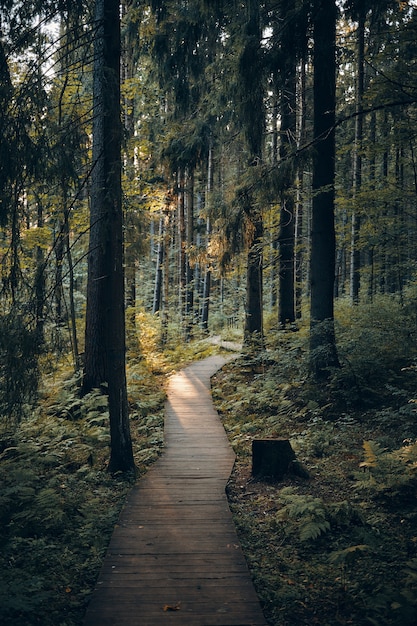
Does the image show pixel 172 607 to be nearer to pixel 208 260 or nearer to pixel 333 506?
pixel 333 506

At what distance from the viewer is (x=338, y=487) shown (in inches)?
267

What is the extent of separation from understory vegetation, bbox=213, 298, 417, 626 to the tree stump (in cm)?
19

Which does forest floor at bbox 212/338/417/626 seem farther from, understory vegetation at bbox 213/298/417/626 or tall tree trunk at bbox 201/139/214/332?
tall tree trunk at bbox 201/139/214/332

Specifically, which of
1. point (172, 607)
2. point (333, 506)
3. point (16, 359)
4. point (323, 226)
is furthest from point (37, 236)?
point (172, 607)

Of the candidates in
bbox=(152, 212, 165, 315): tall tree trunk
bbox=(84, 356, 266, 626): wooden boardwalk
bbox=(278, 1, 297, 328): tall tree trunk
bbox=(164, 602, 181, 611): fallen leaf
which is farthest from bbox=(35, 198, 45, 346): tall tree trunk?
bbox=(152, 212, 165, 315): tall tree trunk

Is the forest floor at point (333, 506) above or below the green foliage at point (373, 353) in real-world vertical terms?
below

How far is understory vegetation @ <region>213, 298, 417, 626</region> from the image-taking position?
434 centimetres

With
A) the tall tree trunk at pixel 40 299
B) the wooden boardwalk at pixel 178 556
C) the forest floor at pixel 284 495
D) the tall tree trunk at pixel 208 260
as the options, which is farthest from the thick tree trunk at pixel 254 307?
the tall tree trunk at pixel 40 299

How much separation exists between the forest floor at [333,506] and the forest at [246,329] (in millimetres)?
29

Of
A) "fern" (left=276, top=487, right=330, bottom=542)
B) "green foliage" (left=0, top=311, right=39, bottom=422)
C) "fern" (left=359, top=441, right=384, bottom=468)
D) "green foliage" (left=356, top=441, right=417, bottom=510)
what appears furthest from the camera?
"fern" (left=359, top=441, right=384, bottom=468)

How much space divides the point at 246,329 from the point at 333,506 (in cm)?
1023

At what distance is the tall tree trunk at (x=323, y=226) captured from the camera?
10.0 metres

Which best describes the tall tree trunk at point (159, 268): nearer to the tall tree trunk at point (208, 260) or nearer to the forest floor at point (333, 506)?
the tall tree trunk at point (208, 260)

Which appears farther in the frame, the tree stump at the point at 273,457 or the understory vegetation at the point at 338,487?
the tree stump at the point at 273,457
